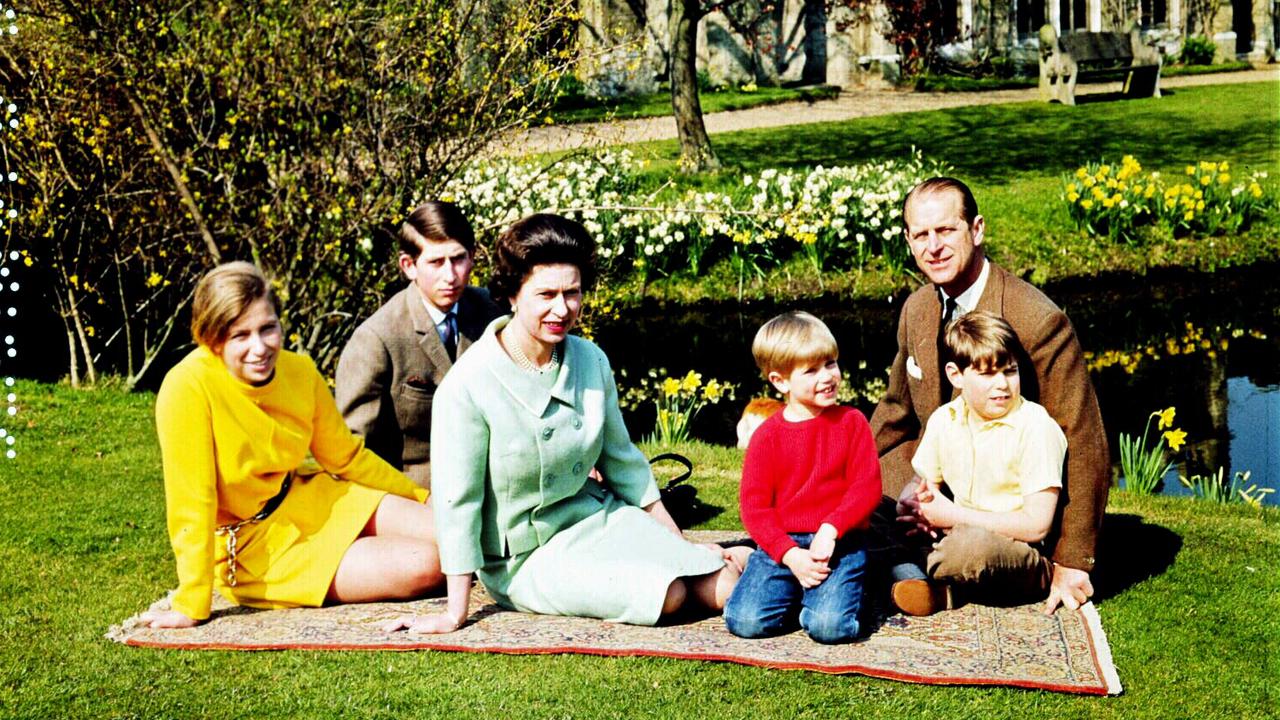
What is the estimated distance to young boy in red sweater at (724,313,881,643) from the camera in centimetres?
396

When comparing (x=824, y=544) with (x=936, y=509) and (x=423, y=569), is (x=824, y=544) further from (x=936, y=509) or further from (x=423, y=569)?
(x=423, y=569)

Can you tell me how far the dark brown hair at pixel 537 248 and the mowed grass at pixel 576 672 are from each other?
1.16 meters

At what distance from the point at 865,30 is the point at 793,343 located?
21.0 meters

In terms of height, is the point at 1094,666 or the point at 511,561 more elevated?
the point at 511,561

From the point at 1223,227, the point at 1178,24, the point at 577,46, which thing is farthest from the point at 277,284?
the point at 1178,24

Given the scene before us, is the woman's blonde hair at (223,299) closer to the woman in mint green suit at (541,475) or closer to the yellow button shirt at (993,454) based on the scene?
the woman in mint green suit at (541,475)

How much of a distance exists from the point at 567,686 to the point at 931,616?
1.27 m

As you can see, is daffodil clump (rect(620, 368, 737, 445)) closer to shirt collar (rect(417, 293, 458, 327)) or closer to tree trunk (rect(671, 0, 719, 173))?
shirt collar (rect(417, 293, 458, 327))

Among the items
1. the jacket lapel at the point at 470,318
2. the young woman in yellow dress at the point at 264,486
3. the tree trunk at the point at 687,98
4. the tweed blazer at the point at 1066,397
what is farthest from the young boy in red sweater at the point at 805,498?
the tree trunk at the point at 687,98

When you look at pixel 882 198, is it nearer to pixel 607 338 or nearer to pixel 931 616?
pixel 607 338

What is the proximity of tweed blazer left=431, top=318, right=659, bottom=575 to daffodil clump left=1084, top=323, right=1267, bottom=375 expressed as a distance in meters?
5.83

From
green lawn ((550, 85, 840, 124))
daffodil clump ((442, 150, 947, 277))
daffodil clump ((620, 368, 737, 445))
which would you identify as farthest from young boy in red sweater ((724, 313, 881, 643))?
green lawn ((550, 85, 840, 124))

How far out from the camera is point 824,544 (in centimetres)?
399

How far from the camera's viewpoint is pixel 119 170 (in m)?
7.56
